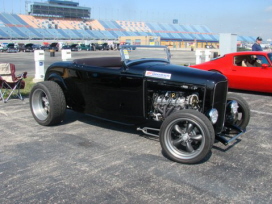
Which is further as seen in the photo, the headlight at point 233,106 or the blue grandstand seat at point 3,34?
the blue grandstand seat at point 3,34

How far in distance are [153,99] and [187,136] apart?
88 cm

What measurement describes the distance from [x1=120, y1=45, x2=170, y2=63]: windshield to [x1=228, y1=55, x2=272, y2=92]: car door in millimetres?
4265

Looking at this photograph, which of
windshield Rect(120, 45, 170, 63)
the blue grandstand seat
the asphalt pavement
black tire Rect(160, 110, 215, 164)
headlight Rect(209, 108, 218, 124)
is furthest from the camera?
the blue grandstand seat

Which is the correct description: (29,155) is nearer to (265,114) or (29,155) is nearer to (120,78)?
(120,78)

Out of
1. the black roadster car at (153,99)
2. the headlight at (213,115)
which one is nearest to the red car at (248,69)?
the black roadster car at (153,99)

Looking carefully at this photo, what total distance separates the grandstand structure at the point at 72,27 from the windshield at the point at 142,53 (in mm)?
72764

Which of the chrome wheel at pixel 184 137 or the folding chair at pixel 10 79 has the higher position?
the folding chair at pixel 10 79

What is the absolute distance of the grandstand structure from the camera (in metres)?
78.0

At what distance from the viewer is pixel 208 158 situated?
4.03 m

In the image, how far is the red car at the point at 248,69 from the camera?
→ 8.58m

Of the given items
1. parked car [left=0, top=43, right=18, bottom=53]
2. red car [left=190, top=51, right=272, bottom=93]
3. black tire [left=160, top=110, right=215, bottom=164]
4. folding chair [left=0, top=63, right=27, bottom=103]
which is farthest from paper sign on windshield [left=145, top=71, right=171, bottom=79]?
parked car [left=0, top=43, right=18, bottom=53]

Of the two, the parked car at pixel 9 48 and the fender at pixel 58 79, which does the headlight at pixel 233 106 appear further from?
the parked car at pixel 9 48

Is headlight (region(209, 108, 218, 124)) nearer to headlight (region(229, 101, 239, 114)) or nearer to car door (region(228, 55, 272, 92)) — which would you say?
headlight (region(229, 101, 239, 114))

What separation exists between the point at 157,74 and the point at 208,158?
1.37 metres
